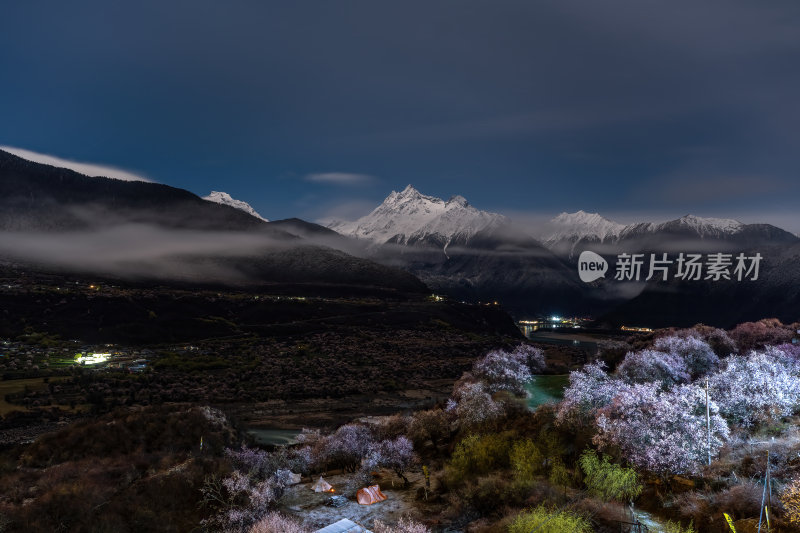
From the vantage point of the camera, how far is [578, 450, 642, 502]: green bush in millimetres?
28141

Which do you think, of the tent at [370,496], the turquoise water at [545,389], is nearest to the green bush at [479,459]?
the tent at [370,496]

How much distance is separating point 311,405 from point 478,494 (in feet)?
240

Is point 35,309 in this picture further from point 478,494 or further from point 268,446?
point 478,494

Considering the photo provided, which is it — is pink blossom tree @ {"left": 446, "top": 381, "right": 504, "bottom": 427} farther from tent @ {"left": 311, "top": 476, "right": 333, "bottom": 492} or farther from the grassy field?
the grassy field

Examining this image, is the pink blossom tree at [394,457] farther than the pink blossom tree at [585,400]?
Yes

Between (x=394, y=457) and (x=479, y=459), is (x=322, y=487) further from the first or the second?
(x=479, y=459)

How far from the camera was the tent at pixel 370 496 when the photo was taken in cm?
3706

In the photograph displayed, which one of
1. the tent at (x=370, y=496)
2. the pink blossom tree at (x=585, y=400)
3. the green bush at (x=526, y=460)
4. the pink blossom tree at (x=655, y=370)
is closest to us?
the green bush at (x=526, y=460)

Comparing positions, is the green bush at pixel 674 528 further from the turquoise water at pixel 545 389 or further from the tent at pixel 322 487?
the tent at pixel 322 487

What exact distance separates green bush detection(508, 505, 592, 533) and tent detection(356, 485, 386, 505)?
15.0m

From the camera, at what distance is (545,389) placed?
56562 millimetres

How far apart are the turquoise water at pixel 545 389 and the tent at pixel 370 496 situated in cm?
1837

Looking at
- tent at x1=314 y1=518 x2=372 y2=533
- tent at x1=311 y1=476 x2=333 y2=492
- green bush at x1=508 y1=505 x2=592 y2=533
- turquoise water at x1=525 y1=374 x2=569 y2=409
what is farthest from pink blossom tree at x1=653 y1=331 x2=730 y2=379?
tent at x1=314 y1=518 x2=372 y2=533

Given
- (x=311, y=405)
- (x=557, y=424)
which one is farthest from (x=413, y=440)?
(x=311, y=405)
